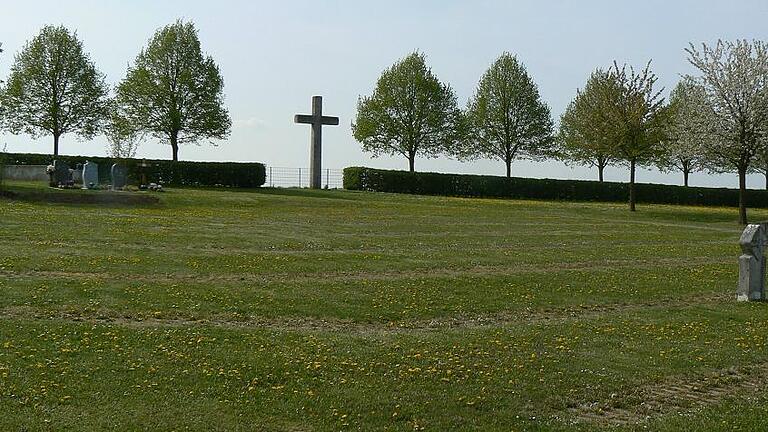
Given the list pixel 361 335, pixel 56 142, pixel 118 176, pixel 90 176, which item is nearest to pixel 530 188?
pixel 118 176

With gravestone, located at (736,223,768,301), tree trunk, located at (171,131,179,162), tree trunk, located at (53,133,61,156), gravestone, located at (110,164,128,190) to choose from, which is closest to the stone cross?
tree trunk, located at (171,131,179,162)

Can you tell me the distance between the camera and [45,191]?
98.9 ft

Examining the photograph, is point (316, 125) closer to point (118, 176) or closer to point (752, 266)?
point (118, 176)

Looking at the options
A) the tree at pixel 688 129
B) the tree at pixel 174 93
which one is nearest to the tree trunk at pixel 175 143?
the tree at pixel 174 93

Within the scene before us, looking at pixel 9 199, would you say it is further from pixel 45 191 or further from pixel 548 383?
pixel 548 383

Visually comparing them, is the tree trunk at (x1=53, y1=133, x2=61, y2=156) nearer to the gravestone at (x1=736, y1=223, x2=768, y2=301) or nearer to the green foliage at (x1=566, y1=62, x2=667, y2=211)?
the green foliage at (x1=566, y1=62, x2=667, y2=211)

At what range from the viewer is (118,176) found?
3512cm

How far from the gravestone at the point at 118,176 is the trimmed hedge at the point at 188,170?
496 centimetres

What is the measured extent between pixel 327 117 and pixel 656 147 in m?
17.8

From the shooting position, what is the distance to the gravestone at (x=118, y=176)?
34812mm

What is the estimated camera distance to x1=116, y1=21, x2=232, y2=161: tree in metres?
50.8

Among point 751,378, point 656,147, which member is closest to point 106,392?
point 751,378

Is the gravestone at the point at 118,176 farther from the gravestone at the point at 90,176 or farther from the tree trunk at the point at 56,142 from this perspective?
the tree trunk at the point at 56,142

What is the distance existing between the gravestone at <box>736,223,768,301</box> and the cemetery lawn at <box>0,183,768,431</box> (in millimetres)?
428
